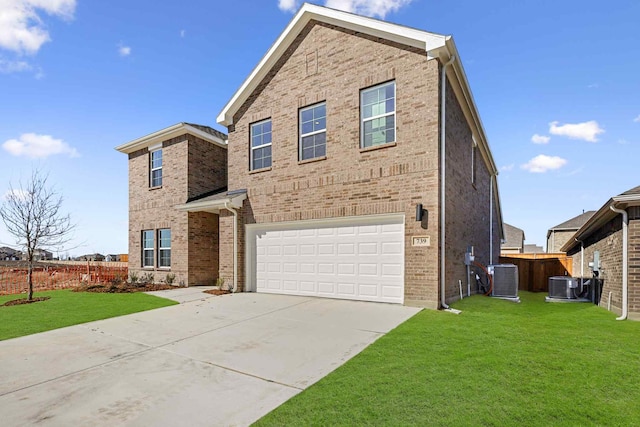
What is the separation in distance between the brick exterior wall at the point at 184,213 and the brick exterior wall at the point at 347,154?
2.73 m

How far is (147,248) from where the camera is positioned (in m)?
16.3

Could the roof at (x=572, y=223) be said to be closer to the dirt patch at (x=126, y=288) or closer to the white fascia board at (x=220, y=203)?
the white fascia board at (x=220, y=203)

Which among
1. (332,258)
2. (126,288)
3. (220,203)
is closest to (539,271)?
(332,258)

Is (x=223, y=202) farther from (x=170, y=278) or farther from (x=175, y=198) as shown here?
(x=170, y=278)

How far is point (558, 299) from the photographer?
11.1 metres

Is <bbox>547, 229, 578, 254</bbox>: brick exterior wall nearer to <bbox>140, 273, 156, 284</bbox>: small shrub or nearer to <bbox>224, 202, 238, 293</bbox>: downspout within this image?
<bbox>224, 202, 238, 293</bbox>: downspout

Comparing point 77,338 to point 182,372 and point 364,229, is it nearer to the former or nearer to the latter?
point 182,372

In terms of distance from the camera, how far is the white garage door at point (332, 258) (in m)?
9.05

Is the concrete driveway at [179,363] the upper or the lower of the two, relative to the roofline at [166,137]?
lower

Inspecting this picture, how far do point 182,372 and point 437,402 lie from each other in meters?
3.34

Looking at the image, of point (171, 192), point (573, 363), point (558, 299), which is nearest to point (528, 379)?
point (573, 363)

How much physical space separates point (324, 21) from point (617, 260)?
10.4m

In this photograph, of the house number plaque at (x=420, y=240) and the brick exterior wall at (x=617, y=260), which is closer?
the brick exterior wall at (x=617, y=260)

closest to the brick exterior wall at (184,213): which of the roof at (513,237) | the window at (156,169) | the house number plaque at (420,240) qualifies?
the window at (156,169)
